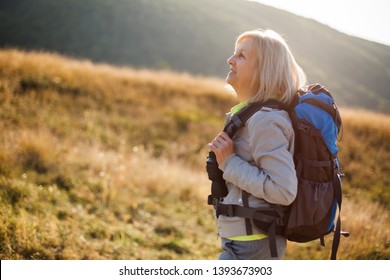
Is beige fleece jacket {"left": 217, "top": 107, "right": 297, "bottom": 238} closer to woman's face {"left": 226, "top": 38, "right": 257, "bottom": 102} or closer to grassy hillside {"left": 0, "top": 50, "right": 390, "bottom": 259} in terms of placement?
woman's face {"left": 226, "top": 38, "right": 257, "bottom": 102}

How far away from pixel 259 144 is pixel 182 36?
44816 mm

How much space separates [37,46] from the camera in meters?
27.7

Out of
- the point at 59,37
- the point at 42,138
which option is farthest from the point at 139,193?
the point at 59,37

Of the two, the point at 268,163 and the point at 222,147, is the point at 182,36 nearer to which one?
the point at 222,147

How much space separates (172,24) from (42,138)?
41.4 meters

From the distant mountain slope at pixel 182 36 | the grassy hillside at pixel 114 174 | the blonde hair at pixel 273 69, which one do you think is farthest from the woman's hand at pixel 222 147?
the distant mountain slope at pixel 182 36

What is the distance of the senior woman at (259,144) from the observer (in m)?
1.99

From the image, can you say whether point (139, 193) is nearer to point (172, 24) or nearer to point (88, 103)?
point (88, 103)

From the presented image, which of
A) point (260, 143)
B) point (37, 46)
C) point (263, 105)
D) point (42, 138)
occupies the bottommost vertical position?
point (37, 46)

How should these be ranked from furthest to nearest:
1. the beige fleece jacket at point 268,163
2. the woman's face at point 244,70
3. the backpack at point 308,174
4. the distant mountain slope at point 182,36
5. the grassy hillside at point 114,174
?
the distant mountain slope at point 182,36
the grassy hillside at point 114,174
the woman's face at point 244,70
the backpack at point 308,174
the beige fleece jacket at point 268,163

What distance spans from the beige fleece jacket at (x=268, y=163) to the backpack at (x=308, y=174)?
0.24 feet

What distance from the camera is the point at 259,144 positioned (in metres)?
2.01

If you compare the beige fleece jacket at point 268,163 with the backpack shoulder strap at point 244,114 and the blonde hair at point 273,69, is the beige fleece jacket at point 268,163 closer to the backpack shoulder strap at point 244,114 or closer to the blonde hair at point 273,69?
the backpack shoulder strap at point 244,114
